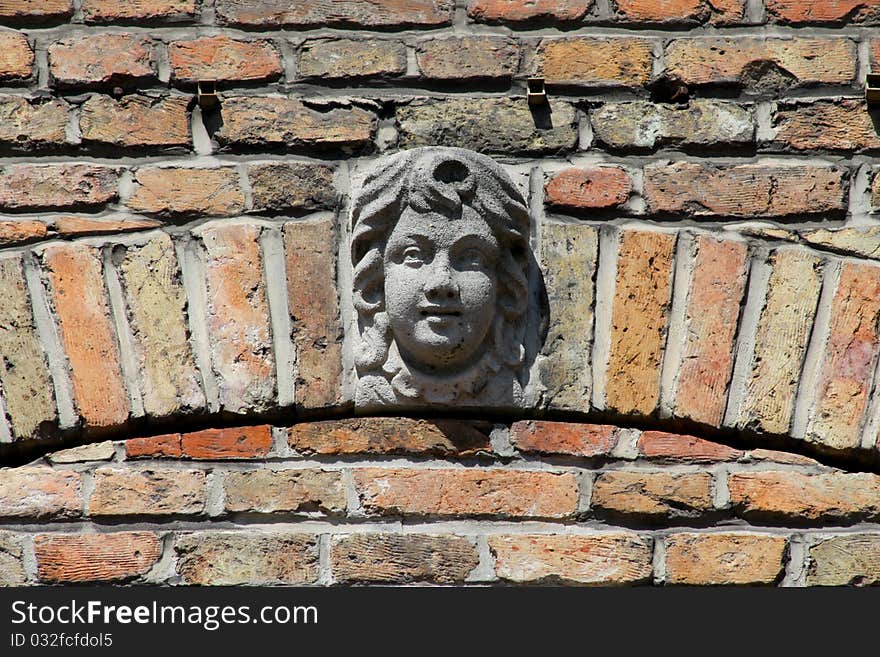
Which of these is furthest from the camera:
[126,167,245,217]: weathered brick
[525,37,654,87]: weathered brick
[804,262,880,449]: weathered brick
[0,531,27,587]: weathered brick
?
[525,37,654,87]: weathered brick

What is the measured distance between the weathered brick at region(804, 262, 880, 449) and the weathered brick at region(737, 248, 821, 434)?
49 mm

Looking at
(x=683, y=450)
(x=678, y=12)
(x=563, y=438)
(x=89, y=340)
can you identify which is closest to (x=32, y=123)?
(x=89, y=340)

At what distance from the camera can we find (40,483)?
118 inches

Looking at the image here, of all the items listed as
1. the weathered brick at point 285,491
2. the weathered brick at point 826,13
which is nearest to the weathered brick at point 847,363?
the weathered brick at point 826,13

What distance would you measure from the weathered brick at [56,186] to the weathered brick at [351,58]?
18.7 inches

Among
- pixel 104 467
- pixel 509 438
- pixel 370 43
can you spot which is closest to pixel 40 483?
pixel 104 467

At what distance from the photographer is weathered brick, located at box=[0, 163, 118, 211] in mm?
3125

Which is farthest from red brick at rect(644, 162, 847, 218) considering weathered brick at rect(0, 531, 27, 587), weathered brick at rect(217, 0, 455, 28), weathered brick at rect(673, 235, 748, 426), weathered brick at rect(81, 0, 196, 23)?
weathered brick at rect(0, 531, 27, 587)

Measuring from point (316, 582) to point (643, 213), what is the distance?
1.00 meters

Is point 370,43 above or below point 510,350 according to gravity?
above

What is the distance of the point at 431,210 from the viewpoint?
3027 mm

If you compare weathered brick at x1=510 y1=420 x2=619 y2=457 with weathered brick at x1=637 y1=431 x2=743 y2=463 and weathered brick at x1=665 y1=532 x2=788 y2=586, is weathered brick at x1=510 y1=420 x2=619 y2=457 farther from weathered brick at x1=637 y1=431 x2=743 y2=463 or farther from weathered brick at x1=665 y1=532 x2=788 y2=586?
weathered brick at x1=665 y1=532 x2=788 y2=586

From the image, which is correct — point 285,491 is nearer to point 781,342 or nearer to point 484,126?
point 484,126

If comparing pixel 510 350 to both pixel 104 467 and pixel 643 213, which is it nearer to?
pixel 643 213
